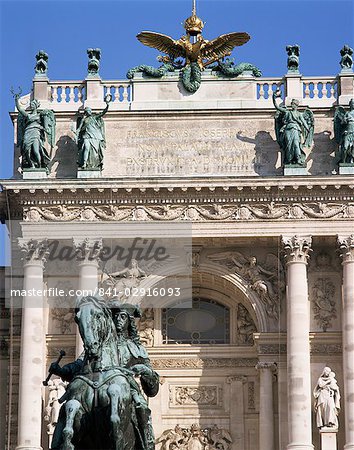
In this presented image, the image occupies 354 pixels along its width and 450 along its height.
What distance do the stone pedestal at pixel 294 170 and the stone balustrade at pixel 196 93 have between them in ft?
6.70

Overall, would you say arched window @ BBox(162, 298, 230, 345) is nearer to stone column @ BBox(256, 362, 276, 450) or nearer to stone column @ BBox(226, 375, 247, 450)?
stone column @ BBox(226, 375, 247, 450)

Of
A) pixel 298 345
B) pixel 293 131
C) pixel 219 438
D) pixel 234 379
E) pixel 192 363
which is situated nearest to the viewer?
pixel 298 345

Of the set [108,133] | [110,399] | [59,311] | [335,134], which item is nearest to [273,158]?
[335,134]

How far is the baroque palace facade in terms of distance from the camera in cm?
3238

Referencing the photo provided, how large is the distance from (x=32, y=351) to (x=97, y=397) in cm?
1571

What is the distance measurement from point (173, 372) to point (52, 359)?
299 cm

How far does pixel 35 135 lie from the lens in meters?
33.2

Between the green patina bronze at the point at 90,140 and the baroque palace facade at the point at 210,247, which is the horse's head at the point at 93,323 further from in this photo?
the green patina bronze at the point at 90,140

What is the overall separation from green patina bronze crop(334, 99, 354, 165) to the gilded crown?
424 centimetres

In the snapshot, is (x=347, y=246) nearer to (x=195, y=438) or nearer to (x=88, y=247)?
(x=195, y=438)

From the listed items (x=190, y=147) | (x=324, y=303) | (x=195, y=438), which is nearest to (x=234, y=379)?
(x=195, y=438)

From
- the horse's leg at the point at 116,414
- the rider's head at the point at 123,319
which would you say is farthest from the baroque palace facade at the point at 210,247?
the horse's leg at the point at 116,414

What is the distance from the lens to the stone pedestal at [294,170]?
32875 millimetres

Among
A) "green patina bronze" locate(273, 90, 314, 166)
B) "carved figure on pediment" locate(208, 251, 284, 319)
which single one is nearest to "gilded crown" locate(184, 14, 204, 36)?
"green patina bronze" locate(273, 90, 314, 166)
